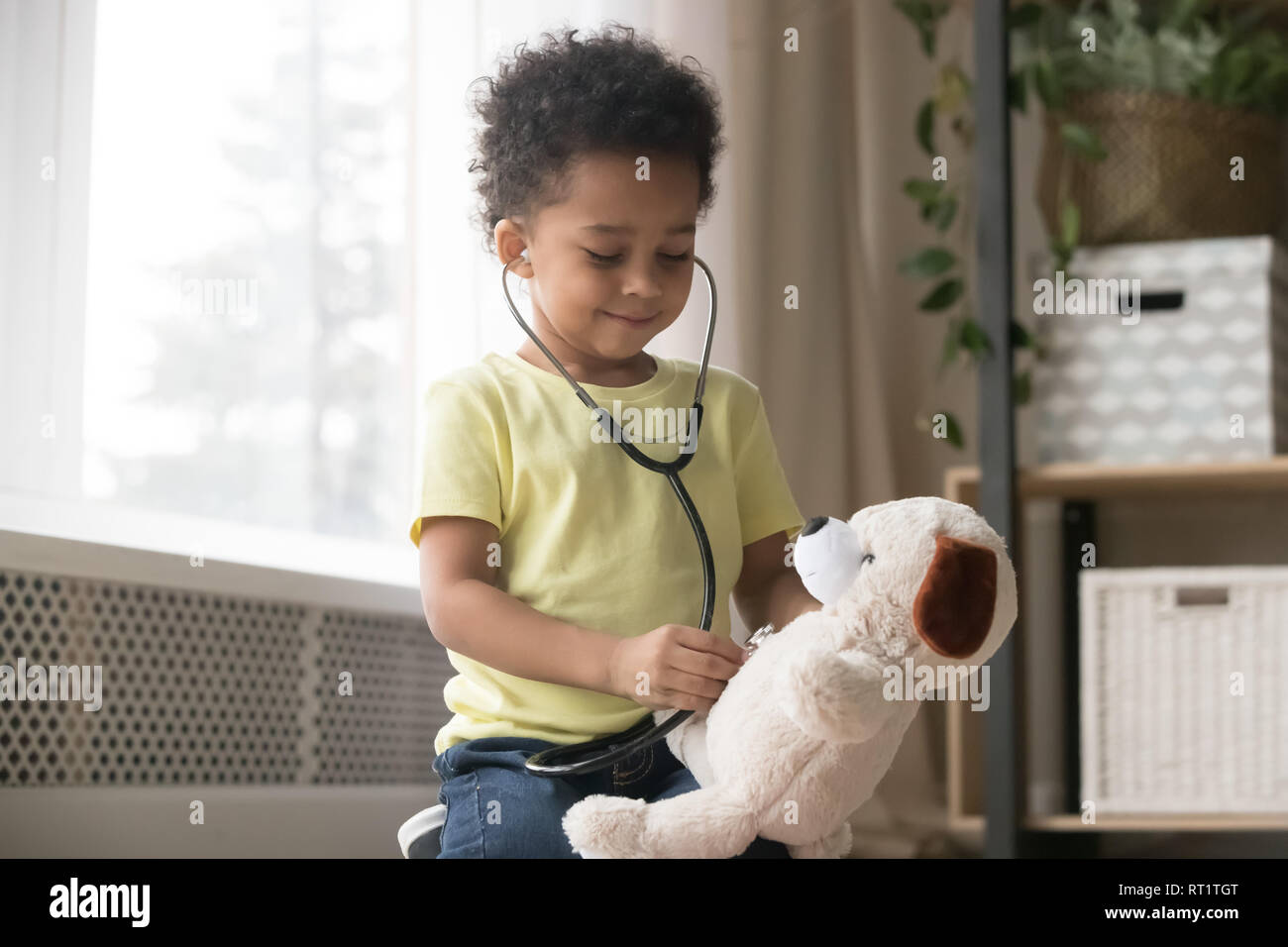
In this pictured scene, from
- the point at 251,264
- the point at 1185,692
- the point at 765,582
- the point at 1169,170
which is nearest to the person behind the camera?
the point at 765,582

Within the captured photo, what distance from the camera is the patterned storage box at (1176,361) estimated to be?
1302 millimetres

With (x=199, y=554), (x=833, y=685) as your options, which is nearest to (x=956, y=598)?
(x=833, y=685)

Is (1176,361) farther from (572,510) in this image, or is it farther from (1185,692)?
(572,510)

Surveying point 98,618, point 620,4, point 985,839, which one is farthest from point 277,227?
point 985,839

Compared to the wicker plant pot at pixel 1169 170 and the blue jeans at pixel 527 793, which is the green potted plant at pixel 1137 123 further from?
the blue jeans at pixel 527 793

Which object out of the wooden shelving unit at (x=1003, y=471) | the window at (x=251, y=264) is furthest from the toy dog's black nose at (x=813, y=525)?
the wooden shelving unit at (x=1003, y=471)

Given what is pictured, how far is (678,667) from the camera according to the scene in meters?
0.49

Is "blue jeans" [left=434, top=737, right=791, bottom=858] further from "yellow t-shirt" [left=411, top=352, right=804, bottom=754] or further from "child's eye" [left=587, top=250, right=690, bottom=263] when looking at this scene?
"child's eye" [left=587, top=250, right=690, bottom=263]

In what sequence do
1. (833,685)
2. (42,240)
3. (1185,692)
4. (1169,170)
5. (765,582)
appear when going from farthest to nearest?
(1169,170)
(1185,692)
(42,240)
(765,582)
(833,685)

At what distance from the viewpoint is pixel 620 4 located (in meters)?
0.74

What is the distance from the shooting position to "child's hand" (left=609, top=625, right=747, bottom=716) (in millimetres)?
489

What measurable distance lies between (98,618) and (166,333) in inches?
10.8

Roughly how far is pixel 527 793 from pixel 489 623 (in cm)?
8
